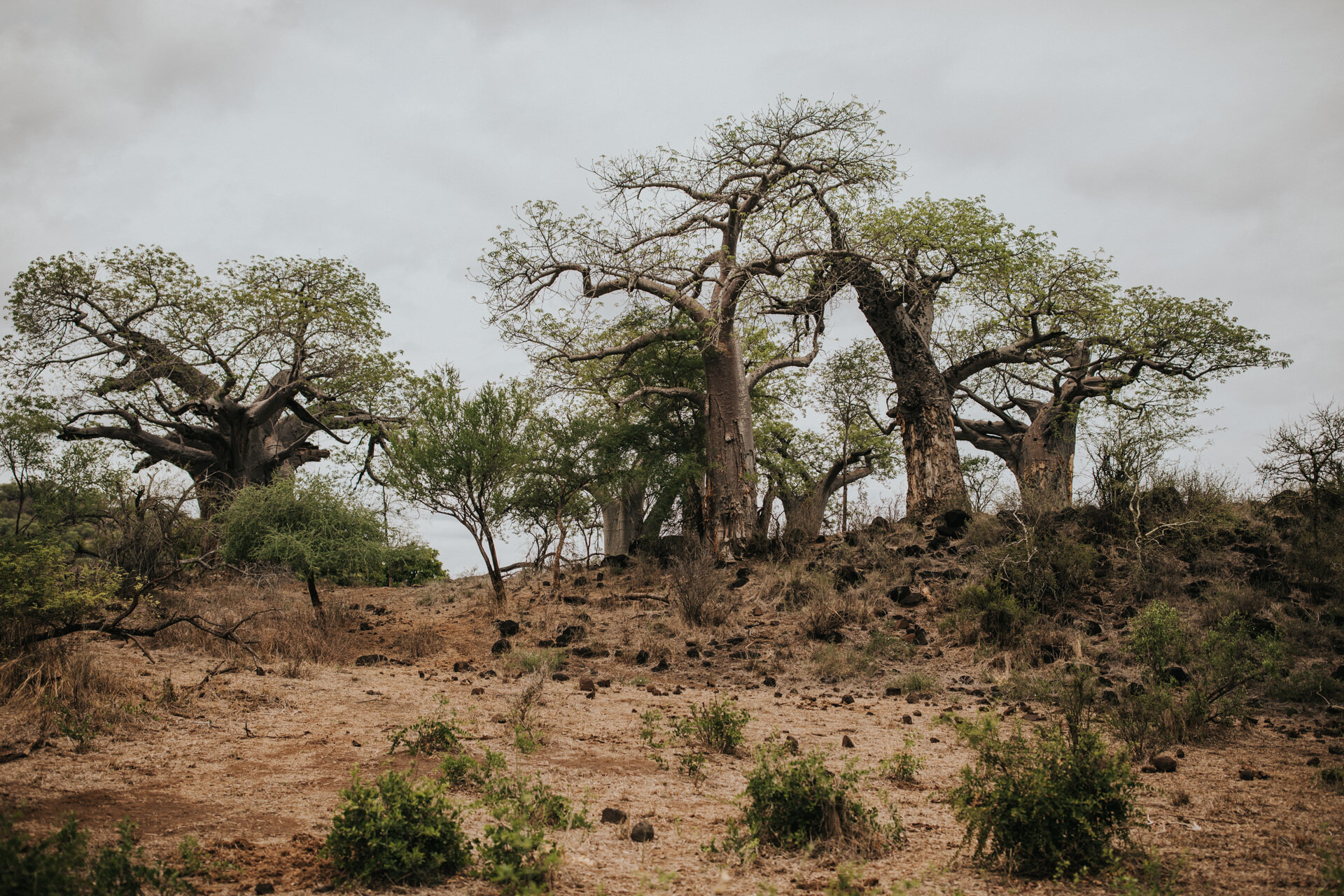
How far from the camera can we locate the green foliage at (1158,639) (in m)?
6.54

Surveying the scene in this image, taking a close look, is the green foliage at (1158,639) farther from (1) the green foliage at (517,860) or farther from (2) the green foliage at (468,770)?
(1) the green foliage at (517,860)

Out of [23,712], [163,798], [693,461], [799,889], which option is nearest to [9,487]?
[693,461]

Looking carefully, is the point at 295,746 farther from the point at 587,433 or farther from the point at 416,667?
the point at 587,433

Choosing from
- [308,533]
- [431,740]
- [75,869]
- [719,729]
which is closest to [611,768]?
[719,729]

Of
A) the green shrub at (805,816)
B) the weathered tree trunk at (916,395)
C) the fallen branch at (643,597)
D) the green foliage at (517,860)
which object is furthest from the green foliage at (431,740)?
the weathered tree trunk at (916,395)

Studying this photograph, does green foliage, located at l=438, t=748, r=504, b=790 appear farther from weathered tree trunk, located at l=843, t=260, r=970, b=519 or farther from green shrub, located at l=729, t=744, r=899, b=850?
weathered tree trunk, located at l=843, t=260, r=970, b=519

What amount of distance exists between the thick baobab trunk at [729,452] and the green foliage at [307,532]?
19.5 ft

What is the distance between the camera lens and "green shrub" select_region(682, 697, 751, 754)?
5496mm

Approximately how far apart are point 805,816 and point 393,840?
1.86m

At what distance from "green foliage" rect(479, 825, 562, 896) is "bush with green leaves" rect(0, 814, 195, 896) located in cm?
107

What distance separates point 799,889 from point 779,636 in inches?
278

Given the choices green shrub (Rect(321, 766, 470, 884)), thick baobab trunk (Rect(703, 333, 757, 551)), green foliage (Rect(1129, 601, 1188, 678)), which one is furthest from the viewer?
thick baobab trunk (Rect(703, 333, 757, 551))

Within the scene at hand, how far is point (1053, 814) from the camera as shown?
134 inches

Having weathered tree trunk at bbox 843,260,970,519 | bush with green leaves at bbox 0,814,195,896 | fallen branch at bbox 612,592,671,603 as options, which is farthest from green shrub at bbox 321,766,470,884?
weathered tree trunk at bbox 843,260,970,519
